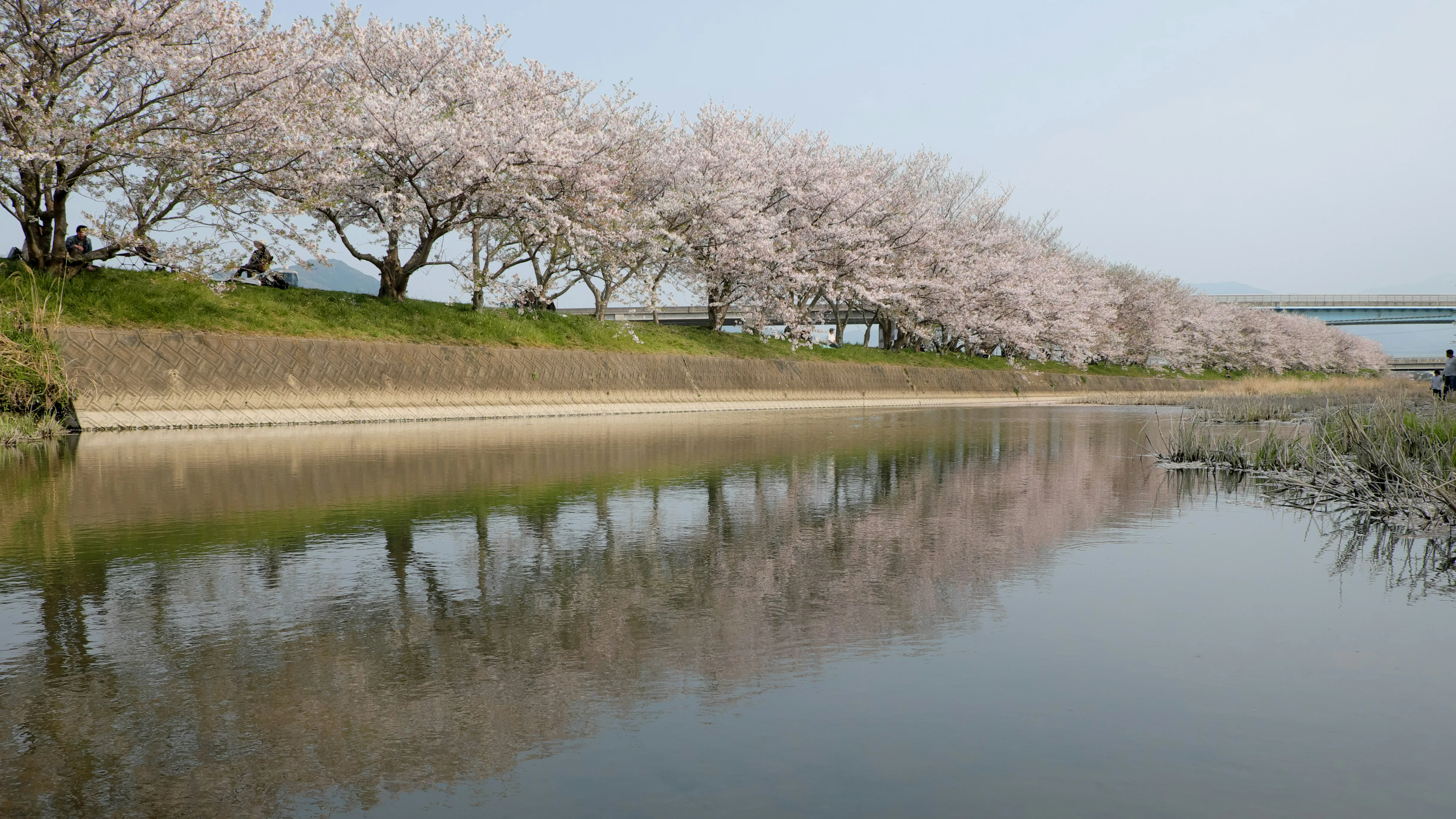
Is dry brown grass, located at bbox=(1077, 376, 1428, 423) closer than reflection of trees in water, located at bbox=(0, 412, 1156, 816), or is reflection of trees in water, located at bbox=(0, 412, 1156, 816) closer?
reflection of trees in water, located at bbox=(0, 412, 1156, 816)

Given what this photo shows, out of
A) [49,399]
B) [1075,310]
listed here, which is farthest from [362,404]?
[1075,310]

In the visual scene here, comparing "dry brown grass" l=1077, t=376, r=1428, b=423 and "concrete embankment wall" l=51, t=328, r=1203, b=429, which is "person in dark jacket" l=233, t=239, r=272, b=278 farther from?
"dry brown grass" l=1077, t=376, r=1428, b=423

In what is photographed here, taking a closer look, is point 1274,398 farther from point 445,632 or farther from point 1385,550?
point 445,632

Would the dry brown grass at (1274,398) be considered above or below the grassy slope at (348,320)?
below

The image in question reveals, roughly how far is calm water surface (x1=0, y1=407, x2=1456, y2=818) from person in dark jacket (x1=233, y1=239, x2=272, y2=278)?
1973cm

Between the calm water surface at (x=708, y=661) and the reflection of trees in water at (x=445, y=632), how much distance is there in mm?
21

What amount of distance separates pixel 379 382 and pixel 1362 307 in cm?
12059

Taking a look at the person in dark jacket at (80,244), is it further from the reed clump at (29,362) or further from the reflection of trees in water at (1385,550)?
the reflection of trees in water at (1385,550)

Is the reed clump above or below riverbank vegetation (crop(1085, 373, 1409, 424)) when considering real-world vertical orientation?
above

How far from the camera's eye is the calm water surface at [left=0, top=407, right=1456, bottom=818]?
10.4 feet

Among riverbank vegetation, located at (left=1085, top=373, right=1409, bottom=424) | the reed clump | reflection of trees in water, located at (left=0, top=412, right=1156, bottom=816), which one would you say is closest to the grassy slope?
the reed clump

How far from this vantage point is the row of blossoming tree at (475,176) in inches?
862

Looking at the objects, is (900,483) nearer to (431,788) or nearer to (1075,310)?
(431,788)

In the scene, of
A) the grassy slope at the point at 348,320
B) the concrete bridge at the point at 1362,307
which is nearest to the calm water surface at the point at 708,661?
the grassy slope at the point at 348,320
